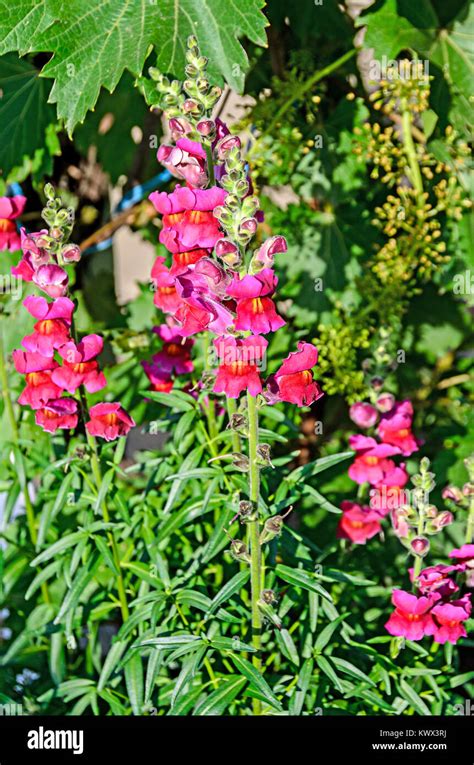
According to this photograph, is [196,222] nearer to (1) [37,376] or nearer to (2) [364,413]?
(1) [37,376]

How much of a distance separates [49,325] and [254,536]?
1.18ft

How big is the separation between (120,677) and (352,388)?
0.57 meters

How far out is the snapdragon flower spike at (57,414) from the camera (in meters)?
1.18

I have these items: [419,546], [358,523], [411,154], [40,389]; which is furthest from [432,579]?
[411,154]

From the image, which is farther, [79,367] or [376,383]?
[376,383]

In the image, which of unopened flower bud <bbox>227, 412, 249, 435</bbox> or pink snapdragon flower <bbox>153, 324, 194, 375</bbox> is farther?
pink snapdragon flower <bbox>153, 324, 194, 375</bbox>

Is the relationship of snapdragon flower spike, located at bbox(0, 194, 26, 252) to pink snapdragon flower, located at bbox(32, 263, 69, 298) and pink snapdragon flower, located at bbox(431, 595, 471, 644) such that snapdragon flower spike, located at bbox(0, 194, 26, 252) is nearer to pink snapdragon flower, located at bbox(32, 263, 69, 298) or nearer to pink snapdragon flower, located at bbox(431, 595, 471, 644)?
pink snapdragon flower, located at bbox(32, 263, 69, 298)

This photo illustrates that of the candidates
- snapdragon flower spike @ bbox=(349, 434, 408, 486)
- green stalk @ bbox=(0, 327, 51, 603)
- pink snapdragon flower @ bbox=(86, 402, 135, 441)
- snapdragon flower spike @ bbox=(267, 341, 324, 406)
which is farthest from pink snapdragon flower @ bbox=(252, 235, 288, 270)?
green stalk @ bbox=(0, 327, 51, 603)

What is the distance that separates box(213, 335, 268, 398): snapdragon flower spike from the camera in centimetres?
100

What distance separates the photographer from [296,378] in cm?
104

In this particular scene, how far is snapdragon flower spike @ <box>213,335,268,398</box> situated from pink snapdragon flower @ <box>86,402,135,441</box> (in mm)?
245

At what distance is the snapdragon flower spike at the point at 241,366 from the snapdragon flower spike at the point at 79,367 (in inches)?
9.3

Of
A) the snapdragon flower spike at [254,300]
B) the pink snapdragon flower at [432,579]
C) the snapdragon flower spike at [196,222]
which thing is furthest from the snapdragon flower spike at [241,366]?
the pink snapdragon flower at [432,579]
